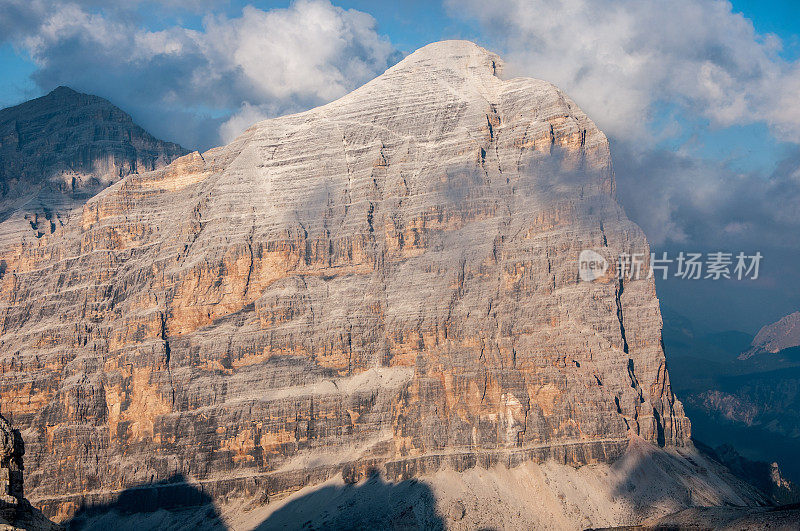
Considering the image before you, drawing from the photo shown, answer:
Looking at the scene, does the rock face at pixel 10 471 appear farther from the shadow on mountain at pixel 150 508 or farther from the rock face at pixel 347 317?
the shadow on mountain at pixel 150 508

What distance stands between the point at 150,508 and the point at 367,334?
48898mm

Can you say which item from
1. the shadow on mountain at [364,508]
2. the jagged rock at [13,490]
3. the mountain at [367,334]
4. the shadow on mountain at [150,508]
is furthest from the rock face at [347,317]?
the jagged rock at [13,490]

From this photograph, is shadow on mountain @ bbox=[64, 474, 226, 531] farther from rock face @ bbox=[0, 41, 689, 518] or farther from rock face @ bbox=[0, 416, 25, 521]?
rock face @ bbox=[0, 416, 25, 521]

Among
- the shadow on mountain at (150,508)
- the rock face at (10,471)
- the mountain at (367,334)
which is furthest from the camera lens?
the shadow on mountain at (150,508)

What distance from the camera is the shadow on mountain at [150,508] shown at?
14025 centimetres

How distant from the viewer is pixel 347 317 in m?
157

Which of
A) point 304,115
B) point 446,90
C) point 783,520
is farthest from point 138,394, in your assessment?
point 783,520

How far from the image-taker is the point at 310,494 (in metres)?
139

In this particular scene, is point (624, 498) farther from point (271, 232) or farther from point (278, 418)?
point (271, 232)

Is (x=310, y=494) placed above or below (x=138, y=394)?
below

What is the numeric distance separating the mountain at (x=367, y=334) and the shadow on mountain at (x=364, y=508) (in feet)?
3.22

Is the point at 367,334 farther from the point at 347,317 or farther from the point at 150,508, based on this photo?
the point at 150,508

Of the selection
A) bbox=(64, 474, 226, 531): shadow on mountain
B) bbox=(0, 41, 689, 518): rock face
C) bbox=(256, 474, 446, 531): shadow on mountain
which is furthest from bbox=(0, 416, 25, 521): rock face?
bbox=(64, 474, 226, 531): shadow on mountain

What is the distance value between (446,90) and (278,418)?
87.5 m
